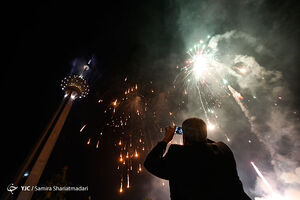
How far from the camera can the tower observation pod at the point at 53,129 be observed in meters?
18.2

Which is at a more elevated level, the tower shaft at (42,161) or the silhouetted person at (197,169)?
the tower shaft at (42,161)

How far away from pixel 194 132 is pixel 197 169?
53cm

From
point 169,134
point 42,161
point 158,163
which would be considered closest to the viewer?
point 158,163

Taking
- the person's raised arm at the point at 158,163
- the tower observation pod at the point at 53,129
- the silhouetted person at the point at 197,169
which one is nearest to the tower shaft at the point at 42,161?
the tower observation pod at the point at 53,129

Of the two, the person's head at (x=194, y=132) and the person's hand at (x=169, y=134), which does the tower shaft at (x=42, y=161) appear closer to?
the person's hand at (x=169, y=134)

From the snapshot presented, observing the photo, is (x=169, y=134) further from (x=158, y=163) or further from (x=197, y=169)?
(x=197, y=169)

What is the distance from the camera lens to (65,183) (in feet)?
75.0

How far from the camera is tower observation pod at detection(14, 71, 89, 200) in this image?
18.2 m

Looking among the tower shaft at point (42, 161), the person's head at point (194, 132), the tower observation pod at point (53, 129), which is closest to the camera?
the person's head at point (194, 132)

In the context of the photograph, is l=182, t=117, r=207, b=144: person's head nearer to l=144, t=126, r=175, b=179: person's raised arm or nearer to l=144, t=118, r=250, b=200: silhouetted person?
l=144, t=118, r=250, b=200: silhouetted person

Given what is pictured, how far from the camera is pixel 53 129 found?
25.2m

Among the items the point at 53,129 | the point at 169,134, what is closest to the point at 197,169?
the point at 169,134

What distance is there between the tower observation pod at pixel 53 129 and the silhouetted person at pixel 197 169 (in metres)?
22.5

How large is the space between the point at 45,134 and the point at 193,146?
28.6m
